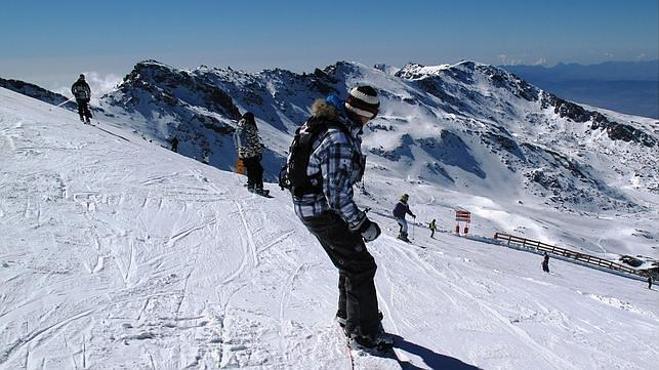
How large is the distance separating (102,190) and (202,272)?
4.28 metres

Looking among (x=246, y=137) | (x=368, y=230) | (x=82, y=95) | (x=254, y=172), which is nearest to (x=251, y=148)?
(x=246, y=137)

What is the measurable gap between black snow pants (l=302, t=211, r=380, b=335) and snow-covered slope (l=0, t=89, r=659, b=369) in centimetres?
37

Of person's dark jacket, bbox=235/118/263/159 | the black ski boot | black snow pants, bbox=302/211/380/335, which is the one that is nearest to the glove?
black snow pants, bbox=302/211/380/335

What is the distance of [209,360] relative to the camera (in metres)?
A: 4.38

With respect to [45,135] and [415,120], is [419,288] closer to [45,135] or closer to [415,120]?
[45,135]

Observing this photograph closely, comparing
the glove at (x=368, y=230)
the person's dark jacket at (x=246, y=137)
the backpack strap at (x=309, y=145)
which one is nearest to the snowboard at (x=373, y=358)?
the glove at (x=368, y=230)

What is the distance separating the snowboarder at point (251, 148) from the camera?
13.7 metres

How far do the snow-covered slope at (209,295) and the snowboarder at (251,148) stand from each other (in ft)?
7.31

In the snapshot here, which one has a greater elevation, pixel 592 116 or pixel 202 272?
pixel 592 116

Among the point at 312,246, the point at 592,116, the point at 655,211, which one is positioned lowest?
the point at 655,211

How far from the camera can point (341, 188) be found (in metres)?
4.16

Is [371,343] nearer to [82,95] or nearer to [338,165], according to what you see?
[338,165]

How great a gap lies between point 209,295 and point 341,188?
2590 mm

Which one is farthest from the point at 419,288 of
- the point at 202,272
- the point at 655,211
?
the point at 655,211
